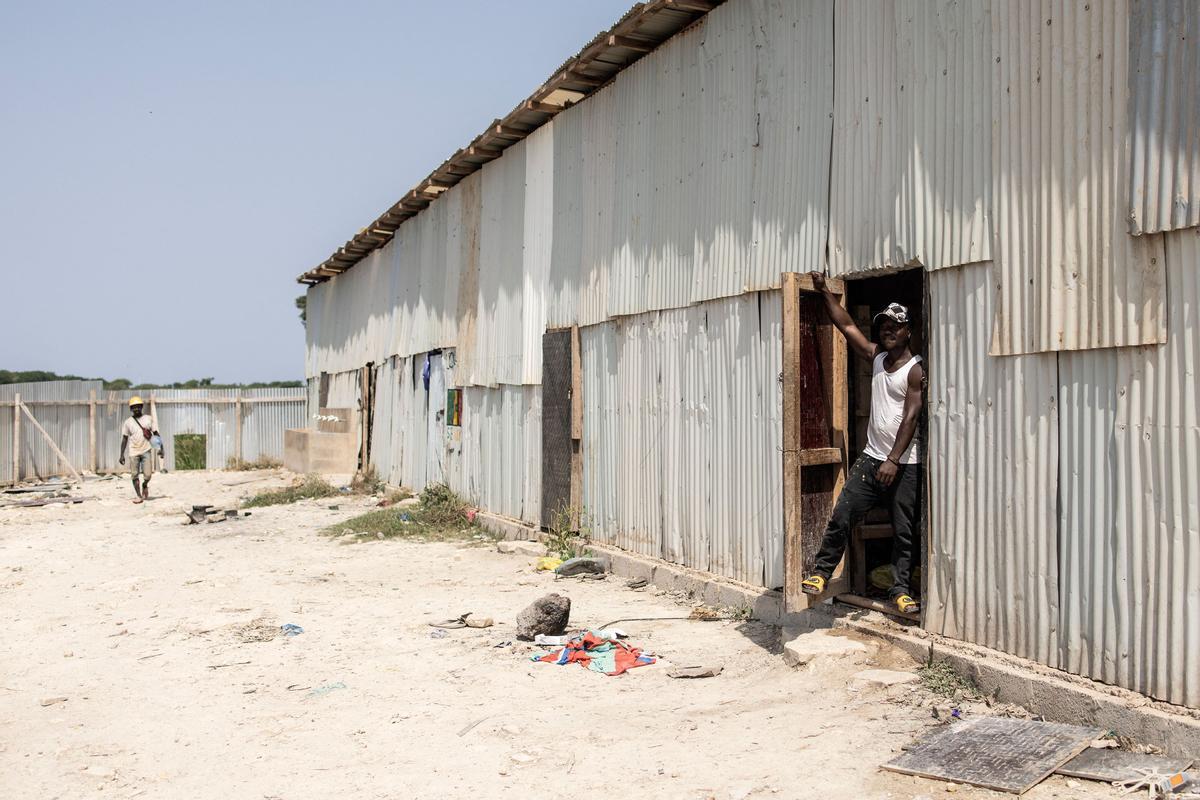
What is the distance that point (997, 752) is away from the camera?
434 centimetres

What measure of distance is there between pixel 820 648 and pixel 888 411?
1.52m

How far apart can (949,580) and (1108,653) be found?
1.07 m

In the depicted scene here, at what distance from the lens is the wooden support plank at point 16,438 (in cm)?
2273

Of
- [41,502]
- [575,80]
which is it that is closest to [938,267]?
[575,80]

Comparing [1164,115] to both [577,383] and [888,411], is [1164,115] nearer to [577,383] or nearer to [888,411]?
[888,411]

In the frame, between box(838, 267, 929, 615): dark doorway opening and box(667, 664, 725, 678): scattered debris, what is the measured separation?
1116 mm

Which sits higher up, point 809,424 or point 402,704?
point 809,424

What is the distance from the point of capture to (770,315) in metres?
7.57

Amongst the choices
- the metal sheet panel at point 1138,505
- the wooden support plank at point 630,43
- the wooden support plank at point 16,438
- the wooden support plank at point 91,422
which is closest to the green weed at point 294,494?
the wooden support plank at point 16,438

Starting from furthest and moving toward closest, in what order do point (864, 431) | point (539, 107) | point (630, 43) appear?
1. point (539, 107)
2. point (630, 43)
3. point (864, 431)

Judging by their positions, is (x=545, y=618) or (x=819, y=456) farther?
(x=545, y=618)

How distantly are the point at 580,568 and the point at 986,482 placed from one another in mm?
4937

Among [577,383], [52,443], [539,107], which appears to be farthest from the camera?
[52,443]

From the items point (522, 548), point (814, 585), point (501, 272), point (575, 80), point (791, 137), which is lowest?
point (522, 548)
